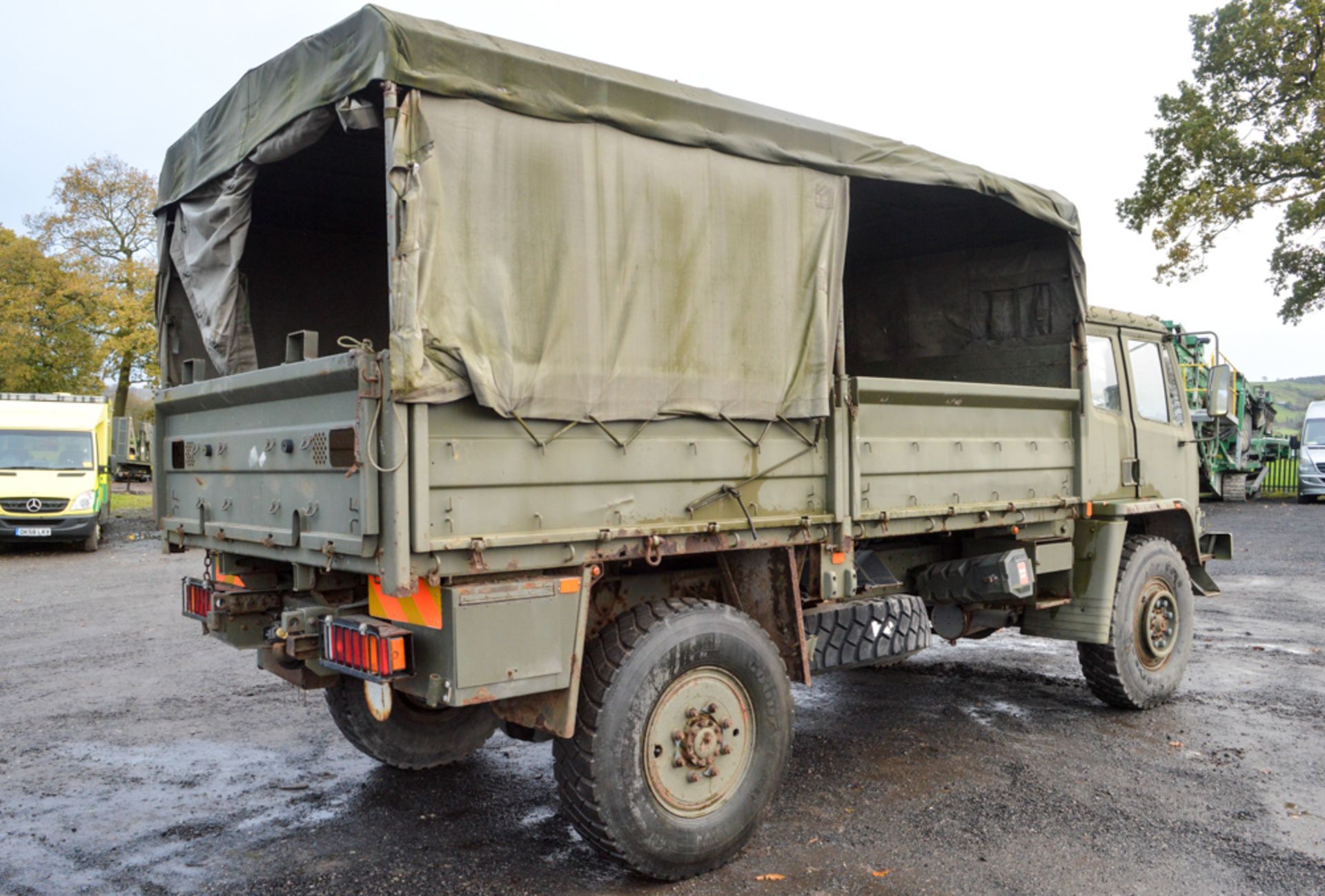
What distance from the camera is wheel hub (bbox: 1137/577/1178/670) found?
21.9 ft

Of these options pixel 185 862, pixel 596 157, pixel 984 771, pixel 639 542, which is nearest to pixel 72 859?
pixel 185 862

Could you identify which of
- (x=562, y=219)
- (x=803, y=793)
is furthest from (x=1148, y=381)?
(x=562, y=219)

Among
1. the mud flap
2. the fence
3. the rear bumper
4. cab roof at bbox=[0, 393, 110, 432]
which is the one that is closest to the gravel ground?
the mud flap

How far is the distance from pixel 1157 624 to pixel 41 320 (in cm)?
2871

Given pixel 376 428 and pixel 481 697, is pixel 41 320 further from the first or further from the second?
pixel 481 697

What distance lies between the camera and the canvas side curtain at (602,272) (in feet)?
11.6

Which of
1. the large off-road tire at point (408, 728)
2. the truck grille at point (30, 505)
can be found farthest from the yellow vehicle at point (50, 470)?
the large off-road tire at point (408, 728)

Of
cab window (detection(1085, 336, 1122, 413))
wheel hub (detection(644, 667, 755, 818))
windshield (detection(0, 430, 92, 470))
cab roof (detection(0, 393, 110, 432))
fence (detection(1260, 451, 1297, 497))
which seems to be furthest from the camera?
fence (detection(1260, 451, 1297, 497))

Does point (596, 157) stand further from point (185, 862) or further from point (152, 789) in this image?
point (152, 789)

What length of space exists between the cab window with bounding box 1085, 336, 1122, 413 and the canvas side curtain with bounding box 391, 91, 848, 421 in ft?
8.00

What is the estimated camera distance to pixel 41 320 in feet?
89.1

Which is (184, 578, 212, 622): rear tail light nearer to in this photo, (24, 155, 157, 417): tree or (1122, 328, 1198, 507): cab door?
(1122, 328, 1198, 507): cab door

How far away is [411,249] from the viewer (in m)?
3.47

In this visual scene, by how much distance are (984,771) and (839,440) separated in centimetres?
206
